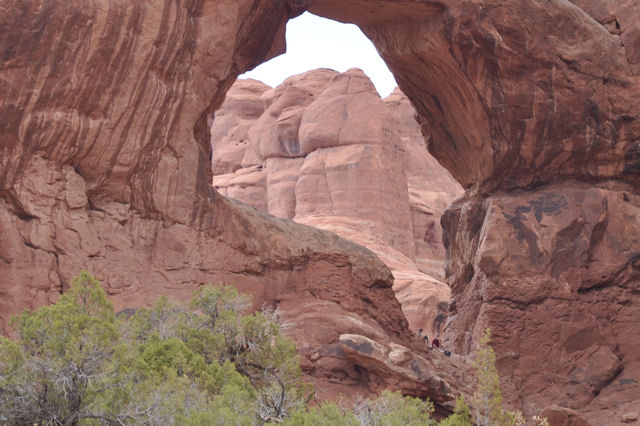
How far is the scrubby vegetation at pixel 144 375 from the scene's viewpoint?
9547mm

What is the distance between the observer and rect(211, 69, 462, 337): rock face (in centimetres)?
3741

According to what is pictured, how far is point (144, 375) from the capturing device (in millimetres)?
11047

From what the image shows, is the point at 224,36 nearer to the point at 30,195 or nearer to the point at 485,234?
the point at 30,195

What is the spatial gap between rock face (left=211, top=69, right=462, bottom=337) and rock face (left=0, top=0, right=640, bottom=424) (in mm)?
13053

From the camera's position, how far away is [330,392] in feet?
52.6

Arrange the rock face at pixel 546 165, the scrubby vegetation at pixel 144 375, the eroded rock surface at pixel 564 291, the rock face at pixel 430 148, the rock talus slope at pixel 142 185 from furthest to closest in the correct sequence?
1. the eroded rock surface at pixel 564 291
2. the rock face at pixel 546 165
3. the rock face at pixel 430 148
4. the rock talus slope at pixel 142 185
5. the scrubby vegetation at pixel 144 375

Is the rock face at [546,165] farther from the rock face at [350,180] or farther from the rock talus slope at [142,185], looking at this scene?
the rock face at [350,180]

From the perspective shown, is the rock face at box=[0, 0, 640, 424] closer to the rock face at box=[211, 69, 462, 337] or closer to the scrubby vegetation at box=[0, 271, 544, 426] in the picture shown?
the scrubby vegetation at box=[0, 271, 544, 426]

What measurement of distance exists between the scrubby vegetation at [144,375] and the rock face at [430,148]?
3.36 m

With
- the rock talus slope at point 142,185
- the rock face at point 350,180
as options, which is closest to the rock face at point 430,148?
the rock talus slope at point 142,185

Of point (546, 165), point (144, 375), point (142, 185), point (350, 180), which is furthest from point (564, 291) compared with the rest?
point (350, 180)

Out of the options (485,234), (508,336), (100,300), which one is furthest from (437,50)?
(100,300)

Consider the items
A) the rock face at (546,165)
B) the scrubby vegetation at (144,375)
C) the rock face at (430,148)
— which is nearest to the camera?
the scrubby vegetation at (144,375)

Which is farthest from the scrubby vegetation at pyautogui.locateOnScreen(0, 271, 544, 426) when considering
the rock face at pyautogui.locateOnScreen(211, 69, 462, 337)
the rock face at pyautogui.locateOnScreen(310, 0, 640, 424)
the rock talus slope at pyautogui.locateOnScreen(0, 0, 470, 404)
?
the rock face at pyautogui.locateOnScreen(211, 69, 462, 337)
